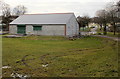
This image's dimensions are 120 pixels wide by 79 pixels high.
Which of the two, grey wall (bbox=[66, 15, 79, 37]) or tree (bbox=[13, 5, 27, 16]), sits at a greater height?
tree (bbox=[13, 5, 27, 16])

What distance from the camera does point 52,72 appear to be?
7039mm

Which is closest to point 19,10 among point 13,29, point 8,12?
point 8,12

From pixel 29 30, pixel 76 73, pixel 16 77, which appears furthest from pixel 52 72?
pixel 29 30

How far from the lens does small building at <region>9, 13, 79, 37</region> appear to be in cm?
3350

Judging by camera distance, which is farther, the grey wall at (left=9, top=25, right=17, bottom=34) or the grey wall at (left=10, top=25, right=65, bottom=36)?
the grey wall at (left=9, top=25, right=17, bottom=34)

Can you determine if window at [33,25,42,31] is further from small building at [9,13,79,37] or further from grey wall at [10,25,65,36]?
grey wall at [10,25,65,36]

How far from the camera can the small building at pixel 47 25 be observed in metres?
33.5

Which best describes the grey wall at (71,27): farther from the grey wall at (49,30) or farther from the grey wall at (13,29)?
the grey wall at (13,29)

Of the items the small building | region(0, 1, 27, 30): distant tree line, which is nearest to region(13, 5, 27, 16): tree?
region(0, 1, 27, 30): distant tree line

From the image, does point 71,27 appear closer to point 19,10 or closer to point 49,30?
point 49,30

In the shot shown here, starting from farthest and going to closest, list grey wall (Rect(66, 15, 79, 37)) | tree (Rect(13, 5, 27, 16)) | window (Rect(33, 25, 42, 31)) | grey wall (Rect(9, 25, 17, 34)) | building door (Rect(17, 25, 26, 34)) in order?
tree (Rect(13, 5, 27, 16)) < grey wall (Rect(9, 25, 17, 34)) < building door (Rect(17, 25, 26, 34)) < window (Rect(33, 25, 42, 31)) < grey wall (Rect(66, 15, 79, 37))

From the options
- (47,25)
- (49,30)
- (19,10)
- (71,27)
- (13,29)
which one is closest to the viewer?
(49,30)

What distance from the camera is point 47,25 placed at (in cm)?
3444

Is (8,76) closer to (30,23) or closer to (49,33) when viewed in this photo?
(49,33)
